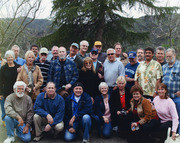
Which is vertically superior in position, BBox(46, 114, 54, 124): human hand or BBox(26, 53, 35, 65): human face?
BBox(26, 53, 35, 65): human face

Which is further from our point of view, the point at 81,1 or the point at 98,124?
the point at 81,1

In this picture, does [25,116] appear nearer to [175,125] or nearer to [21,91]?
[21,91]

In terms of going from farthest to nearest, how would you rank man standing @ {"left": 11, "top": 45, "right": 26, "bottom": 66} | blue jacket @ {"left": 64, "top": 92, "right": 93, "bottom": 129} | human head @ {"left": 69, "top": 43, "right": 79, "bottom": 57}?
man standing @ {"left": 11, "top": 45, "right": 26, "bottom": 66}
human head @ {"left": 69, "top": 43, "right": 79, "bottom": 57}
blue jacket @ {"left": 64, "top": 92, "right": 93, "bottom": 129}

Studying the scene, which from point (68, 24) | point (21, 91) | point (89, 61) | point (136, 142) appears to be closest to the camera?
point (136, 142)

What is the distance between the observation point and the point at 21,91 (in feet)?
13.6

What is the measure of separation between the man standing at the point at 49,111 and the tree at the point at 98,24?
649 centimetres

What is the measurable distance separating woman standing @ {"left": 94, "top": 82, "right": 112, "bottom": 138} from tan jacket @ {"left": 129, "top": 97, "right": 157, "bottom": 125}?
2.53ft

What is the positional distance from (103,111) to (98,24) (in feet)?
24.7

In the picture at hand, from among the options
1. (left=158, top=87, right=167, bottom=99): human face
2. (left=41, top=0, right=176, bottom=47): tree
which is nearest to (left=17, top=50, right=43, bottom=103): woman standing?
(left=158, top=87, right=167, bottom=99): human face

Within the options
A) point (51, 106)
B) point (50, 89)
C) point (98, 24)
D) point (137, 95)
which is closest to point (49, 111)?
point (51, 106)

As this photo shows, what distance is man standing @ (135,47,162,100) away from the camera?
423 cm

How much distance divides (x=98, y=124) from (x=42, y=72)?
A: 2011 millimetres

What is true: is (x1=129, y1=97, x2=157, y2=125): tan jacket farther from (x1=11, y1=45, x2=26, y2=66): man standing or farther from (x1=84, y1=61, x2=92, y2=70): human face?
(x1=11, y1=45, x2=26, y2=66): man standing

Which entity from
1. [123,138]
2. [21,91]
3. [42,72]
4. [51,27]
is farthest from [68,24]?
[123,138]
